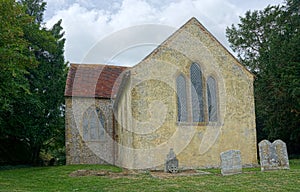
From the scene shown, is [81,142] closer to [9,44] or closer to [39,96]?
[39,96]

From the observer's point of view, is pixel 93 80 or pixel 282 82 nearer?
pixel 282 82

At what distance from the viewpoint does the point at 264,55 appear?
2981cm

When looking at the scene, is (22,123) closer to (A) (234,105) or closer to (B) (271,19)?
(A) (234,105)

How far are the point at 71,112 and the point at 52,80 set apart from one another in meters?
3.94

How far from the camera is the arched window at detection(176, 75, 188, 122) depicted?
59.3ft

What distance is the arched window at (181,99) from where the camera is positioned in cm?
1806

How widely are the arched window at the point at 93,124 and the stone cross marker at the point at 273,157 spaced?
14.3 m

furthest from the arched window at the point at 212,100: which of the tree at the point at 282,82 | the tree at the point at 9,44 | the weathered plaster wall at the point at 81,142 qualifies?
the weathered plaster wall at the point at 81,142

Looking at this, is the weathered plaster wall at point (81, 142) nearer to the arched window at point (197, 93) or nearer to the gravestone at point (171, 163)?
the arched window at point (197, 93)

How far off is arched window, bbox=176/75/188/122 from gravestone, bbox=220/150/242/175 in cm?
391

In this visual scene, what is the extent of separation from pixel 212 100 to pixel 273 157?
500 centimetres

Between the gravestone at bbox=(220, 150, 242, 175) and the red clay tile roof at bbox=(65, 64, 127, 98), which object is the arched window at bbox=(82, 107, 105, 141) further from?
the gravestone at bbox=(220, 150, 242, 175)

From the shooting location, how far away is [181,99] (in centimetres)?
1823

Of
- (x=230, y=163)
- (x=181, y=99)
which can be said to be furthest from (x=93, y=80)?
(x=230, y=163)
